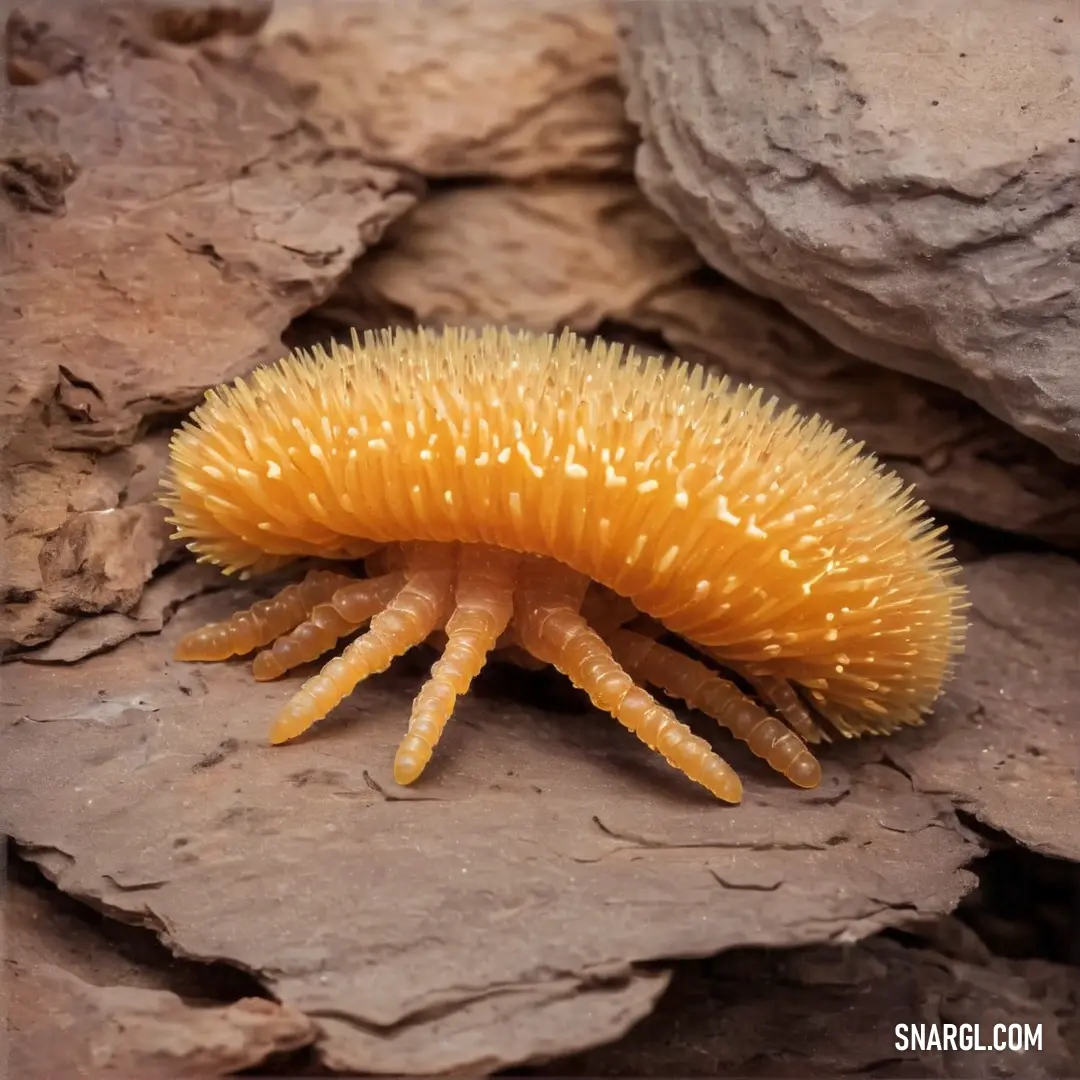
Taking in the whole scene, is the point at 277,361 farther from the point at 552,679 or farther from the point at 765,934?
the point at 765,934

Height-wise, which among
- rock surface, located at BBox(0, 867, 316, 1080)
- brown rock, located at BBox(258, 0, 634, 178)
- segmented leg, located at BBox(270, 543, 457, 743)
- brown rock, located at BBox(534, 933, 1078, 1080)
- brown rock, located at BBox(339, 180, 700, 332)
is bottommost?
rock surface, located at BBox(0, 867, 316, 1080)

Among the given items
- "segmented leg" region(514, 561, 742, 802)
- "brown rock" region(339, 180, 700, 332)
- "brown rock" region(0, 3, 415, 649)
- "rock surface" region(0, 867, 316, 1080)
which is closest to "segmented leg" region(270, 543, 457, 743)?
Answer: "segmented leg" region(514, 561, 742, 802)

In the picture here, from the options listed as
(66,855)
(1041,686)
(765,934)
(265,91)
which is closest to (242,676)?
(66,855)

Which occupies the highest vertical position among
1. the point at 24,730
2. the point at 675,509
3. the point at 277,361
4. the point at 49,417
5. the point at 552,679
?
the point at 675,509

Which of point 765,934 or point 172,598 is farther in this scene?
point 172,598

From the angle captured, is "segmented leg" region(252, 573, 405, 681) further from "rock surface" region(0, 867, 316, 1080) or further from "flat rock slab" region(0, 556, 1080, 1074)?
"rock surface" region(0, 867, 316, 1080)

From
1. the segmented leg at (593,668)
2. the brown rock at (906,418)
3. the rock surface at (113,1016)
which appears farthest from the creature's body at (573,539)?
the brown rock at (906,418)

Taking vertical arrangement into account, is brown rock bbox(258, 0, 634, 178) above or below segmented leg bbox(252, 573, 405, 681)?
above

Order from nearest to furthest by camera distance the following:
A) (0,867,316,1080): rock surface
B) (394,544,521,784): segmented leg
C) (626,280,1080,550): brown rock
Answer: (0,867,316,1080): rock surface, (394,544,521,784): segmented leg, (626,280,1080,550): brown rock
